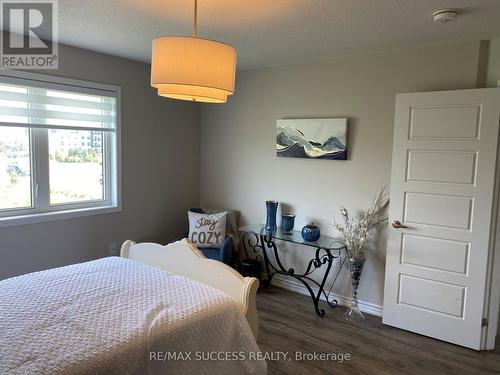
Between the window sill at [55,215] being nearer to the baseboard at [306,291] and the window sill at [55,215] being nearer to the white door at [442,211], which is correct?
the baseboard at [306,291]

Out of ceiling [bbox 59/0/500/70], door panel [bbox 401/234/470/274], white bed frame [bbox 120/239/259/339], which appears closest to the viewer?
white bed frame [bbox 120/239/259/339]

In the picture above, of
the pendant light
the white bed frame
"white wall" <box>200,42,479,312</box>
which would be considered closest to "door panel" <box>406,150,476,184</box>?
"white wall" <box>200,42,479,312</box>

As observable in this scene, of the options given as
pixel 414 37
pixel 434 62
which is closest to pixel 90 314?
pixel 414 37

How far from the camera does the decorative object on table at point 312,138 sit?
357 cm

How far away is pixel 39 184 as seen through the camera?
3377 millimetres

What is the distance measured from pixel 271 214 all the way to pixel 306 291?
2.88 ft

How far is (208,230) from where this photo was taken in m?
4.02

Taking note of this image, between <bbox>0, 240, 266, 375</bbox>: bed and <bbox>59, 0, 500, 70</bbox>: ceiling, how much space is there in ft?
5.02

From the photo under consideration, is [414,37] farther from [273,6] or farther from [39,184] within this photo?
[39,184]

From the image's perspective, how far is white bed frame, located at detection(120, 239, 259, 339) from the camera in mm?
2076

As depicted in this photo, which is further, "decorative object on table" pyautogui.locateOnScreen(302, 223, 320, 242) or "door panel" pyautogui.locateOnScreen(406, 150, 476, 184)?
"decorative object on table" pyautogui.locateOnScreen(302, 223, 320, 242)

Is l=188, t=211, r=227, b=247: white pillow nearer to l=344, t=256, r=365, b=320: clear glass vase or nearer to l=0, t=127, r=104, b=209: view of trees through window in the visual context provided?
Result: l=0, t=127, r=104, b=209: view of trees through window

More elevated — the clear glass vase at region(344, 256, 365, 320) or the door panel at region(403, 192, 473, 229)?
the door panel at region(403, 192, 473, 229)

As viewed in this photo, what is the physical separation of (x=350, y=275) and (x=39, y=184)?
297 centimetres
